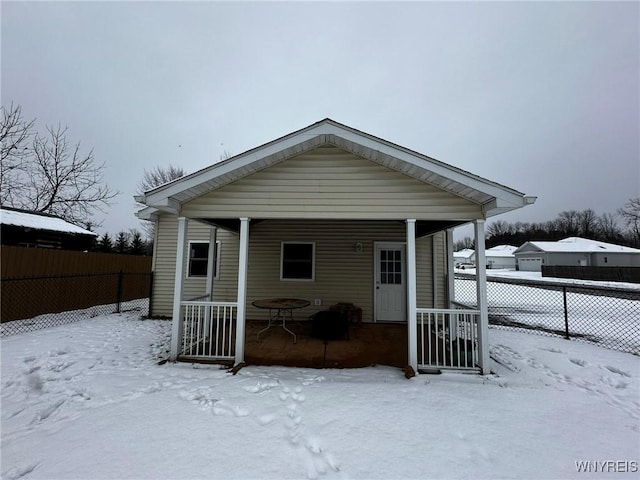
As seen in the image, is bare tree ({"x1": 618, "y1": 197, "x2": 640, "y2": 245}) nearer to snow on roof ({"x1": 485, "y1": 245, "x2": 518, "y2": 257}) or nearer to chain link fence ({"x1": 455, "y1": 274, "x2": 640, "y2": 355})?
snow on roof ({"x1": 485, "y1": 245, "x2": 518, "y2": 257})

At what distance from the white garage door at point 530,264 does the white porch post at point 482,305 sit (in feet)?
128

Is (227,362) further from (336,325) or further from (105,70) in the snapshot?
(105,70)

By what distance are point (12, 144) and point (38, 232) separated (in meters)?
6.13

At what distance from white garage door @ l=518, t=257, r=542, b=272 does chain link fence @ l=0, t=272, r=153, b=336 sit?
1692 inches

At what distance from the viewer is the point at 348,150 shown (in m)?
4.47

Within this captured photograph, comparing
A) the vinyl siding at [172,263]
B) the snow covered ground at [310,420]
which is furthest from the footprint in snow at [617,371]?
the vinyl siding at [172,263]

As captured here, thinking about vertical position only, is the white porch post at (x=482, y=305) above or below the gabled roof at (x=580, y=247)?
below

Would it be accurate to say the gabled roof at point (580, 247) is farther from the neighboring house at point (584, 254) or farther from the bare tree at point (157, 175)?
the bare tree at point (157, 175)

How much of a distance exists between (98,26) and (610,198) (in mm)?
91375

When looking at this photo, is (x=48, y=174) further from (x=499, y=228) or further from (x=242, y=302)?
(x=499, y=228)

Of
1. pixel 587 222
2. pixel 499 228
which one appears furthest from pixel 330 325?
pixel 499 228

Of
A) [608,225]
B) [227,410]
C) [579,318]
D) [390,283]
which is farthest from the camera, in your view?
[608,225]

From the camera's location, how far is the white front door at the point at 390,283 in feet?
23.8

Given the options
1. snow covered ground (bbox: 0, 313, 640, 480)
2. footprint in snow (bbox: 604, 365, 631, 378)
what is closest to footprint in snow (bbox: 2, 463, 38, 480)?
snow covered ground (bbox: 0, 313, 640, 480)
